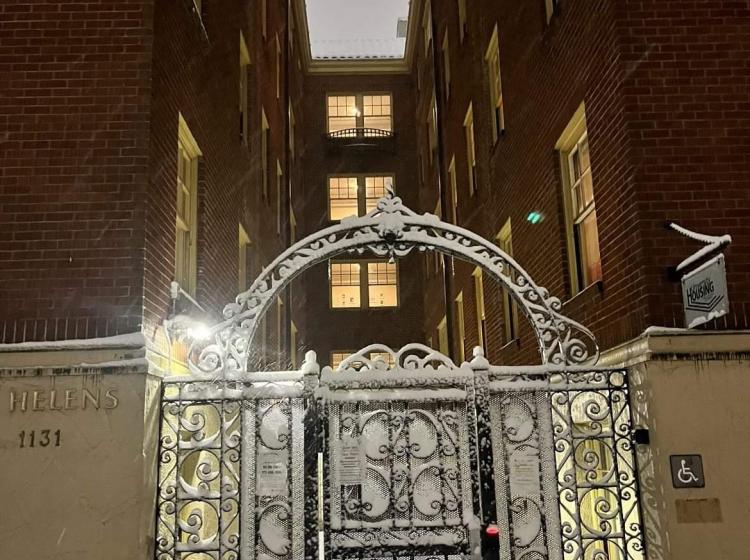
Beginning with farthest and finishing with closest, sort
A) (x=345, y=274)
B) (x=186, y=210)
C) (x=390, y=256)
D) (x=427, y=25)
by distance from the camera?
1. (x=345, y=274)
2. (x=427, y=25)
3. (x=186, y=210)
4. (x=390, y=256)

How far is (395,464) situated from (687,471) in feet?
7.65

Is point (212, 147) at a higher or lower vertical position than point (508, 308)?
higher

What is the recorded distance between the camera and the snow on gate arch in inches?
265

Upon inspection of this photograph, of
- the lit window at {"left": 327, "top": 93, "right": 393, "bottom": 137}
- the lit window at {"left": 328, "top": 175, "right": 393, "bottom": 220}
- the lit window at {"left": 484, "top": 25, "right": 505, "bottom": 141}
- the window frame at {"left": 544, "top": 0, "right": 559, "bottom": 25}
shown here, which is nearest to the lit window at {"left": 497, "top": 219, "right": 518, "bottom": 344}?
the lit window at {"left": 484, "top": 25, "right": 505, "bottom": 141}

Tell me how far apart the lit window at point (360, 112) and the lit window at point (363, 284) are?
5.06m

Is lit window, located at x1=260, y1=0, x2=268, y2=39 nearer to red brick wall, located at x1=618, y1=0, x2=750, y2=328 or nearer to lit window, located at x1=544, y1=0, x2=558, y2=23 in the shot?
lit window, located at x1=544, y1=0, x2=558, y2=23

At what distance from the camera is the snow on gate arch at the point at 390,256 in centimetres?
673

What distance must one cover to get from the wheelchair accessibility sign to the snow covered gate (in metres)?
0.36

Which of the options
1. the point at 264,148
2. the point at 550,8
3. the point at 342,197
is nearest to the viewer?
the point at 550,8

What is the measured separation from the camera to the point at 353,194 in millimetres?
27719

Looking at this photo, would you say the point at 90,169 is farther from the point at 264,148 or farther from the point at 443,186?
the point at 443,186

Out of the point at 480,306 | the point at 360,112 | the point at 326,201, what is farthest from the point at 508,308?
the point at 360,112

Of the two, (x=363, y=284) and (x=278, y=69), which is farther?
(x=363, y=284)

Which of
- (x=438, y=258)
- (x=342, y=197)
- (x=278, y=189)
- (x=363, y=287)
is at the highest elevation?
(x=342, y=197)
